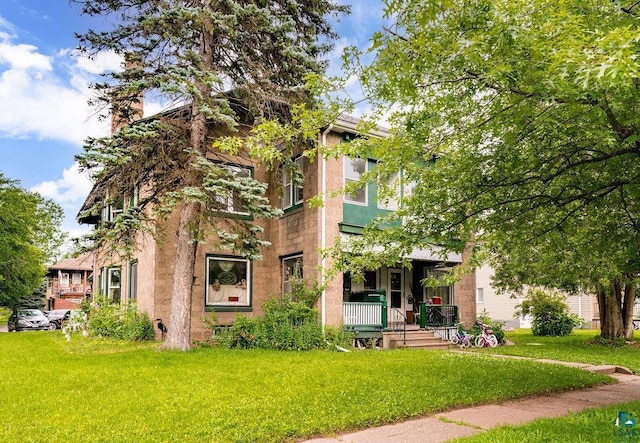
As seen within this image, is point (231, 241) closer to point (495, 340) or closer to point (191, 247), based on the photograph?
point (191, 247)

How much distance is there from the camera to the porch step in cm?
1558

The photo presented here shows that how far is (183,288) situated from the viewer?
13.4 m

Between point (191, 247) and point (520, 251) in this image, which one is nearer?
point (520, 251)

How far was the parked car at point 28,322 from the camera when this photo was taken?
97.6ft

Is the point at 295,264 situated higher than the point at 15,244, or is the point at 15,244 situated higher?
the point at 15,244

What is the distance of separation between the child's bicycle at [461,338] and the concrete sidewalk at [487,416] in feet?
25.7

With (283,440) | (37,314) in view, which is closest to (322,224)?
(283,440)

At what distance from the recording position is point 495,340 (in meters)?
17.2

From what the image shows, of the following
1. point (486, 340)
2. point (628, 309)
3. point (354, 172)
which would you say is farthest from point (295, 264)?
point (628, 309)

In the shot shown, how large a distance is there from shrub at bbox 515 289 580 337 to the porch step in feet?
31.4

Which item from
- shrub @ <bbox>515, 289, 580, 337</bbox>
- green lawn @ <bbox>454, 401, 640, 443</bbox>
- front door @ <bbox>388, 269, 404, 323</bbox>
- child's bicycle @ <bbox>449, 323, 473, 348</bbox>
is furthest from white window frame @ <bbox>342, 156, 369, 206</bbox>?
shrub @ <bbox>515, 289, 580, 337</bbox>

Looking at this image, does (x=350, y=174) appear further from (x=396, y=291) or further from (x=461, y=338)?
(x=461, y=338)

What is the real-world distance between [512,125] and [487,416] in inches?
154

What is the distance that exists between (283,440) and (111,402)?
301cm
